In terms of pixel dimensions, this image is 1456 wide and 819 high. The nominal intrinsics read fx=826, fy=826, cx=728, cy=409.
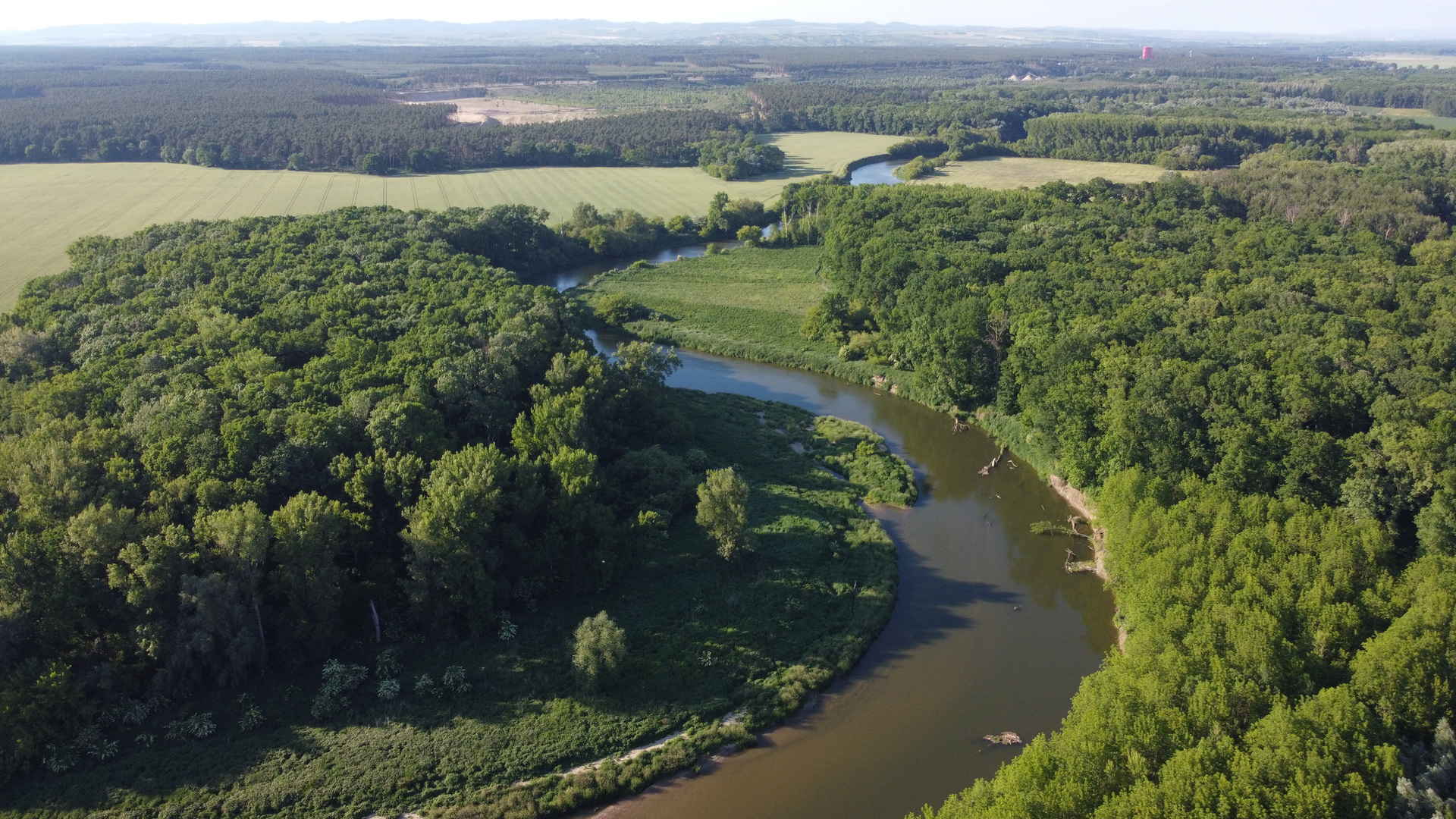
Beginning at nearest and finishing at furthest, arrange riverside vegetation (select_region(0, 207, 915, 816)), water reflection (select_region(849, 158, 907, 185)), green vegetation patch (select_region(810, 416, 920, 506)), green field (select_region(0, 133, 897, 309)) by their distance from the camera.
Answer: riverside vegetation (select_region(0, 207, 915, 816)), green vegetation patch (select_region(810, 416, 920, 506)), green field (select_region(0, 133, 897, 309)), water reflection (select_region(849, 158, 907, 185))

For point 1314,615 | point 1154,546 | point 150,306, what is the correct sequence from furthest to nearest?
point 150,306 < point 1154,546 < point 1314,615

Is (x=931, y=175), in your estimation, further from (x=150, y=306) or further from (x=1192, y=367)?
(x=150, y=306)

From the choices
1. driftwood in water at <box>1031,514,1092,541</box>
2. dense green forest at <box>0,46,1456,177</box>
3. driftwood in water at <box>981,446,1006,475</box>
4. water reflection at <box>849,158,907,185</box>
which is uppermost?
dense green forest at <box>0,46,1456,177</box>

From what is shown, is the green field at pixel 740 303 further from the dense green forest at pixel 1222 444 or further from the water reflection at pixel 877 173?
the water reflection at pixel 877 173

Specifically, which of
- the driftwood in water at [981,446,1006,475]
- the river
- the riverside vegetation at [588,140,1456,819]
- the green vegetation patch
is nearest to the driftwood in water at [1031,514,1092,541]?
the river

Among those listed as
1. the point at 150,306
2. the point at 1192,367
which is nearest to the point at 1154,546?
the point at 1192,367

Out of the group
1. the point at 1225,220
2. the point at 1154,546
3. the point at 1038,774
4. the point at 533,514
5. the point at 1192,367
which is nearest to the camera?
the point at 1038,774

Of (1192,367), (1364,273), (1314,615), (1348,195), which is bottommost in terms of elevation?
(1314,615)

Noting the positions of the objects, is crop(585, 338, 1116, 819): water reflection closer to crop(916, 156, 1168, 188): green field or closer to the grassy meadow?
the grassy meadow
